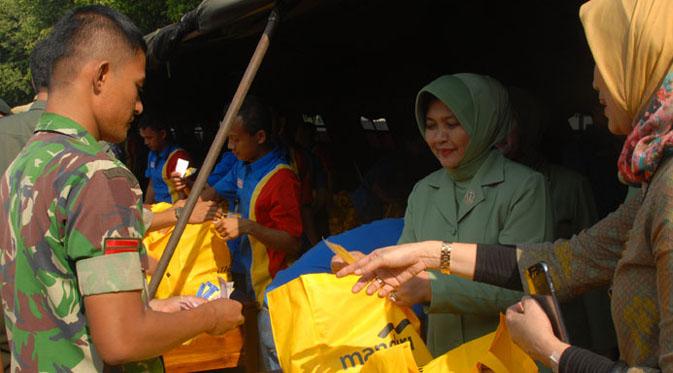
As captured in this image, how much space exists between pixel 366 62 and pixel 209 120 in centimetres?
414

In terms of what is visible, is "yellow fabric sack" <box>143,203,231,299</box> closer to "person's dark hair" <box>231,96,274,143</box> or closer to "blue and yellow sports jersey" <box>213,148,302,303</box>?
"blue and yellow sports jersey" <box>213,148,302,303</box>

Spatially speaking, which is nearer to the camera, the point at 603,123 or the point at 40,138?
the point at 40,138

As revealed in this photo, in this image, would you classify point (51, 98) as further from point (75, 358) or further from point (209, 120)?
point (209, 120)

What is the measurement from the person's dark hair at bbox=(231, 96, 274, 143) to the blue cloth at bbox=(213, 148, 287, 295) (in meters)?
0.16

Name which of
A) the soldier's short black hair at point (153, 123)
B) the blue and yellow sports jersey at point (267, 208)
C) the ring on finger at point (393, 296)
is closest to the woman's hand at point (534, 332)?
the ring on finger at point (393, 296)

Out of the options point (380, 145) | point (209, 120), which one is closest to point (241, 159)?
point (380, 145)

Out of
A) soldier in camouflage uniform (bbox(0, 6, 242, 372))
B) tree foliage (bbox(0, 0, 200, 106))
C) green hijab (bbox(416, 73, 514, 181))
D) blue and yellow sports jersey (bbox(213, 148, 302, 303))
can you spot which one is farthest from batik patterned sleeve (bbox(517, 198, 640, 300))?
tree foliage (bbox(0, 0, 200, 106))

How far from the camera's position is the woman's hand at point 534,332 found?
1.46 m

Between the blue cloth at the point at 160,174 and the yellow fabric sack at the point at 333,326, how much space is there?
3793 millimetres

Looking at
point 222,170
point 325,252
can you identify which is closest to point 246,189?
point 222,170

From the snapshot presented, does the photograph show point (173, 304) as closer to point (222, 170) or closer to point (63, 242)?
point (63, 242)

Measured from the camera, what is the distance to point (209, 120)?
9.94 meters

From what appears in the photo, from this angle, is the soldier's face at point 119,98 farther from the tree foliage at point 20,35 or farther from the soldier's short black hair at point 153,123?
the tree foliage at point 20,35

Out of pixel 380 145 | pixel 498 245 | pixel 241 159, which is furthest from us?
pixel 380 145
